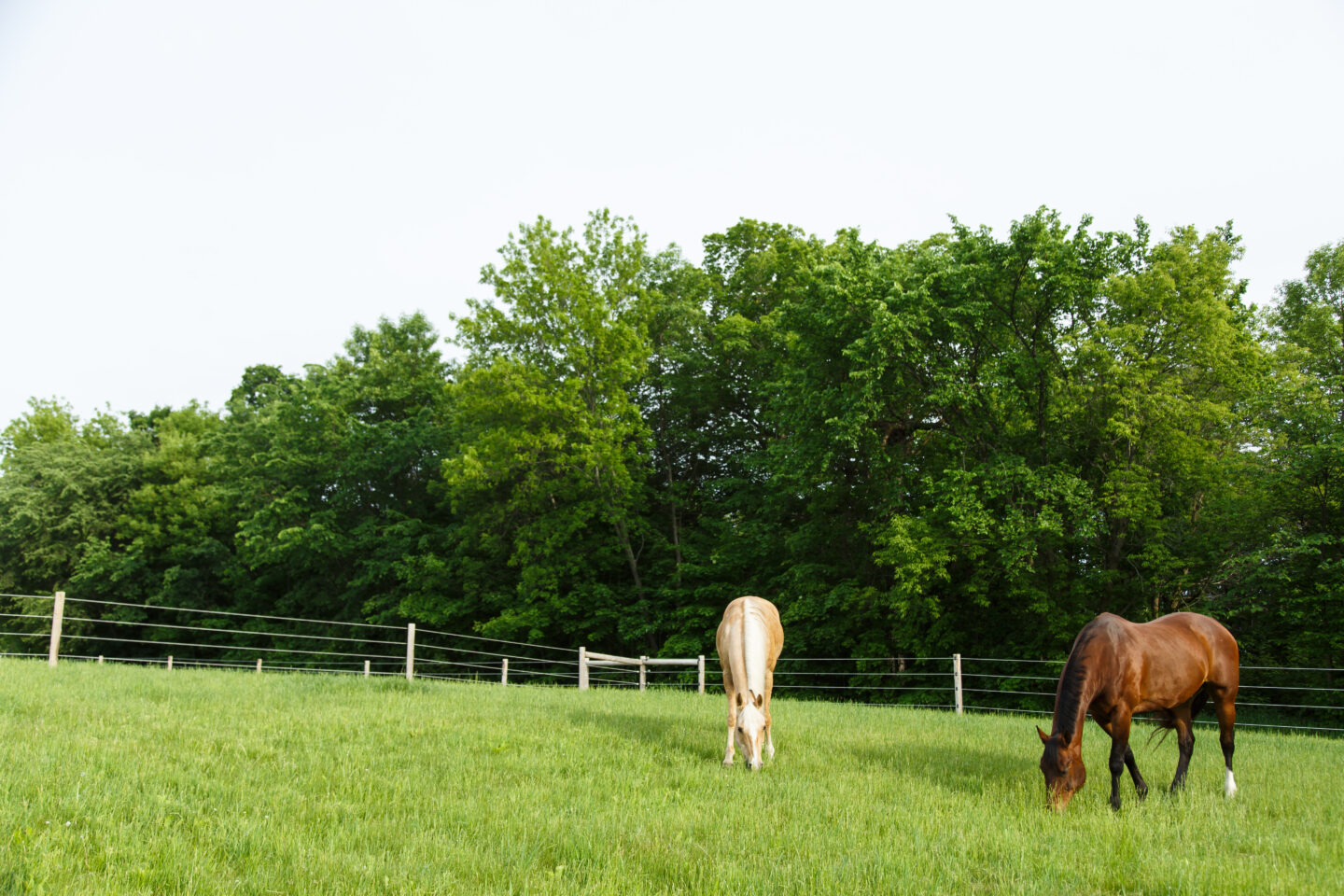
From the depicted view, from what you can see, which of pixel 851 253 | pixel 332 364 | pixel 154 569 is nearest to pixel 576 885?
pixel 851 253

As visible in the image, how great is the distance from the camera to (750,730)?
732 cm

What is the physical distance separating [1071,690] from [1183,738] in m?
1.27

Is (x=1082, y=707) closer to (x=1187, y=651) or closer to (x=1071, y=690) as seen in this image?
(x=1071, y=690)

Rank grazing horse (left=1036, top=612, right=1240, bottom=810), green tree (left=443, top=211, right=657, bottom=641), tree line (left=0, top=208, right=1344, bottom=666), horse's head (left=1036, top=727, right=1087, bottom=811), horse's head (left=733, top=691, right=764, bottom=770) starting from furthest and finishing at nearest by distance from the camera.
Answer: green tree (left=443, top=211, right=657, bottom=641) → tree line (left=0, top=208, right=1344, bottom=666) → horse's head (left=733, top=691, right=764, bottom=770) → grazing horse (left=1036, top=612, right=1240, bottom=810) → horse's head (left=1036, top=727, right=1087, bottom=811)

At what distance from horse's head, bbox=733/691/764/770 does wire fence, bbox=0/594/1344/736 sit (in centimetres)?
818

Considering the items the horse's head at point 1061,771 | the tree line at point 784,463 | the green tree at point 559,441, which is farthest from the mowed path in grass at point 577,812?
the green tree at point 559,441

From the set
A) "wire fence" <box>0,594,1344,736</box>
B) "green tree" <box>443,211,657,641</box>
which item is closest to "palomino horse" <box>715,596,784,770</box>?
"wire fence" <box>0,594,1344,736</box>

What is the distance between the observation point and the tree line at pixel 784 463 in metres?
17.3

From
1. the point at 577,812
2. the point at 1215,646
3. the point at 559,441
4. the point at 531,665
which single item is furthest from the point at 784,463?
the point at 577,812

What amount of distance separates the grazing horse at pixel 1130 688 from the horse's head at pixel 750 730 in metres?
2.39

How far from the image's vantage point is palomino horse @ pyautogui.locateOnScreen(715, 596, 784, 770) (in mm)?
7371

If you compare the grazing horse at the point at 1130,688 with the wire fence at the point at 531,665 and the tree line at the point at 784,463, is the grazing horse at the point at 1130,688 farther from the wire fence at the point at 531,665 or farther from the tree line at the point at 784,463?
the tree line at the point at 784,463

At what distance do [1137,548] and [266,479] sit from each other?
31.0 meters

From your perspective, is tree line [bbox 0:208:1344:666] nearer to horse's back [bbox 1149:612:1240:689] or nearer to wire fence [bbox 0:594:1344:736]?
wire fence [bbox 0:594:1344:736]
